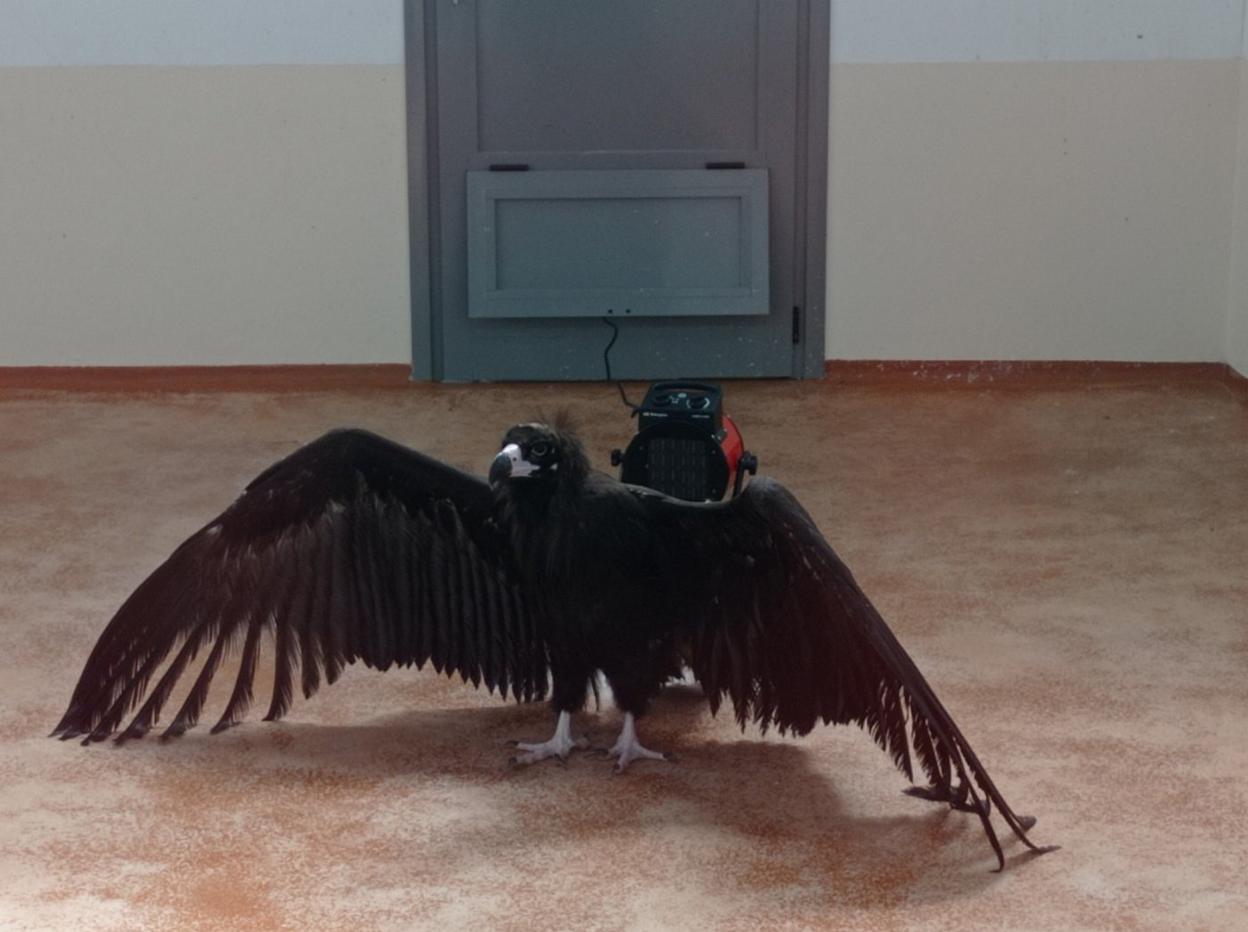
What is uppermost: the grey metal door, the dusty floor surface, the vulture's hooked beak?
the grey metal door

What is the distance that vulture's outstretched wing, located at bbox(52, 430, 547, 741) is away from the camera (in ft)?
9.59

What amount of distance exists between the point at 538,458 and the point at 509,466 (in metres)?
0.06

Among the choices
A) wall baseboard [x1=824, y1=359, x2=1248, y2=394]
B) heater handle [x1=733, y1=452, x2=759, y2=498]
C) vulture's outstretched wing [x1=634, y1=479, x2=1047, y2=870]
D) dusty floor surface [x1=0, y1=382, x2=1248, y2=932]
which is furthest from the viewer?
wall baseboard [x1=824, y1=359, x2=1248, y2=394]

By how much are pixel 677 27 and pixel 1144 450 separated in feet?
5.95

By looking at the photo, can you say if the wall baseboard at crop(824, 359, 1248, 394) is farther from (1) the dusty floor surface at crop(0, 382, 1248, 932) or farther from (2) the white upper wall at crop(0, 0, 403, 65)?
(2) the white upper wall at crop(0, 0, 403, 65)

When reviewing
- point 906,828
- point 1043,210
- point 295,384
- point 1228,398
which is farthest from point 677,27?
point 906,828

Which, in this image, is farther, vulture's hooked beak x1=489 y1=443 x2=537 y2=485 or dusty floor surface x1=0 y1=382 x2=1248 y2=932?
vulture's hooked beak x1=489 y1=443 x2=537 y2=485

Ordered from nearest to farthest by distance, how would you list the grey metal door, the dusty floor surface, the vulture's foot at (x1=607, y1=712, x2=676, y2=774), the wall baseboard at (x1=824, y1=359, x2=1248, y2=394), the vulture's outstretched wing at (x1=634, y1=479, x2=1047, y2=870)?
the dusty floor surface → the vulture's outstretched wing at (x1=634, y1=479, x2=1047, y2=870) → the vulture's foot at (x1=607, y1=712, x2=676, y2=774) → the grey metal door → the wall baseboard at (x1=824, y1=359, x2=1248, y2=394)

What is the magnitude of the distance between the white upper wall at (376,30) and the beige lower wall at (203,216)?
7 centimetres

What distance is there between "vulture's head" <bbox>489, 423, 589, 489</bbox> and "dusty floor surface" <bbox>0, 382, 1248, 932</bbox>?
0.50 meters

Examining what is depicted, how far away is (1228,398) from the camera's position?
5324 millimetres

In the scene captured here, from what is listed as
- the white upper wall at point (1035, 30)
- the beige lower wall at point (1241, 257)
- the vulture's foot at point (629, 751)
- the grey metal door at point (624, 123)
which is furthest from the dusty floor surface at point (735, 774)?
the white upper wall at point (1035, 30)

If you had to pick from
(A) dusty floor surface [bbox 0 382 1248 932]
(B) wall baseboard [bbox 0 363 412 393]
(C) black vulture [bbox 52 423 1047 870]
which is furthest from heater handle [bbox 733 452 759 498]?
(B) wall baseboard [bbox 0 363 412 393]

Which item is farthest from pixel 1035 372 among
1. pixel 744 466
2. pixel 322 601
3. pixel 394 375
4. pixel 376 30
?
pixel 322 601
